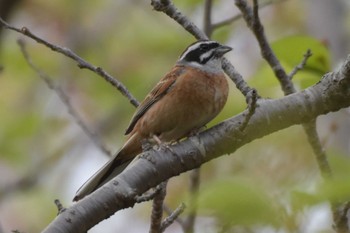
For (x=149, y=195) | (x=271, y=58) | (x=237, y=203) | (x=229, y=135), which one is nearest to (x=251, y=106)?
(x=229, y=135)

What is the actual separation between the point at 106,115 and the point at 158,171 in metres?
7.73

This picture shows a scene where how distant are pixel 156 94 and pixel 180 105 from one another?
320mm

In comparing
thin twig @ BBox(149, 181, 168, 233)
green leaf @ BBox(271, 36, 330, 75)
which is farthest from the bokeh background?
thin twig @ BBox(149, 181, 168, 233)

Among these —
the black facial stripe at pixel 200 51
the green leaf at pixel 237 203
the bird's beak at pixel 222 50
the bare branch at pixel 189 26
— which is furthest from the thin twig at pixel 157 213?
the bird's beak at pixel 222 50

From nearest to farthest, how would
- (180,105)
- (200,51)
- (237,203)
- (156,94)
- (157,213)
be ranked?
(237,203), (157,213), (180,105), (156,94), (200,51)

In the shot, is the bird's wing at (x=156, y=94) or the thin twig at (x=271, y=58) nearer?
the thin twig at (x=271, y=58)

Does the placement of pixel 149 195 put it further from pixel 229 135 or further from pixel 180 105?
pixel 180 105

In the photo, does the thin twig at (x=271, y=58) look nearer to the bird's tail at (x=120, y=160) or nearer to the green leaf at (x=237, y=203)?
the bird's tail at (x=120, y=160)

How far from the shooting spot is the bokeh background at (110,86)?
5.62 m

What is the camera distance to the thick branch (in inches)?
145

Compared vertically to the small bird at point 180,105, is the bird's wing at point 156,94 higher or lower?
higher

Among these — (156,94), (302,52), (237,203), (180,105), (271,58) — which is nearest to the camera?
(237,203)

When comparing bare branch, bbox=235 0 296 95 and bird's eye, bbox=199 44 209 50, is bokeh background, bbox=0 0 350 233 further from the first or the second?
bird's eye, bbox=199 44 209 50

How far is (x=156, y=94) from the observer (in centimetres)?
545
